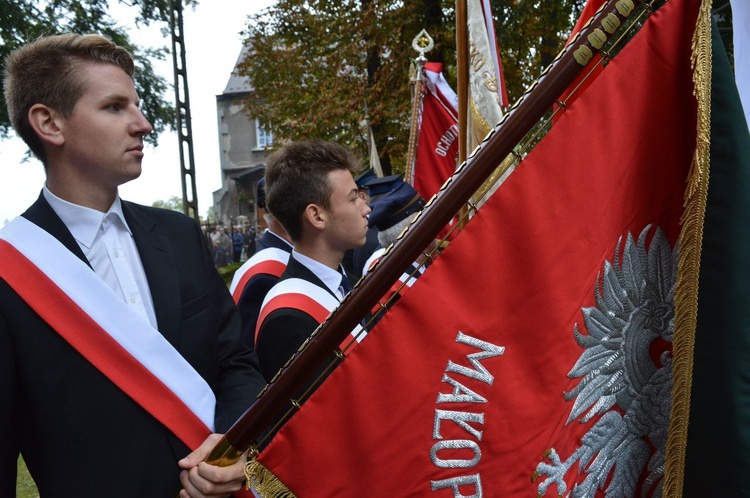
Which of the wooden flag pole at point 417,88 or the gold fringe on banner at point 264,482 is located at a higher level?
the wooden flag pole at point 417,88

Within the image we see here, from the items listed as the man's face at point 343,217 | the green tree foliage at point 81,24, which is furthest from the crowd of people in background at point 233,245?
the man's face at point 343,217

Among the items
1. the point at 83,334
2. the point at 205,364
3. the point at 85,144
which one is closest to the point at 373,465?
the point at 205,364

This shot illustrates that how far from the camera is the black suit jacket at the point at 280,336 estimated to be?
94.0 inches

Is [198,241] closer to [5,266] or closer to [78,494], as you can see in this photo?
[5,266]

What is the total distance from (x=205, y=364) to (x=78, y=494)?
0.44 meters

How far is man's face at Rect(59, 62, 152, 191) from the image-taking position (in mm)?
1909

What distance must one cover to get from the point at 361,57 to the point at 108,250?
15159mm

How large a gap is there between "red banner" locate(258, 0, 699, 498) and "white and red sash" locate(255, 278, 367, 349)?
2.58 feet

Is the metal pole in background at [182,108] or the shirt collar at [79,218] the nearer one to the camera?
the shirt collar at [79,218]

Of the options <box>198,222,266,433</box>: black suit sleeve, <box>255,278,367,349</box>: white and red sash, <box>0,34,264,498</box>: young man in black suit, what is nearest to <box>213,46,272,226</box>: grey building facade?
<box>255,278,367,349</box>: white and red sash

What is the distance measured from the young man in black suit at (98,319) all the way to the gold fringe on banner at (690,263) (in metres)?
1.02

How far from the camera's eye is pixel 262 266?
4723 mm

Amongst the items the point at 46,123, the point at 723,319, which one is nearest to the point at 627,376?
the point at 723,319

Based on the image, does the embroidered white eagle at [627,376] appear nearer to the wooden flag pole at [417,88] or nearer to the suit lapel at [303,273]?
the suit lapel at [303,273]
